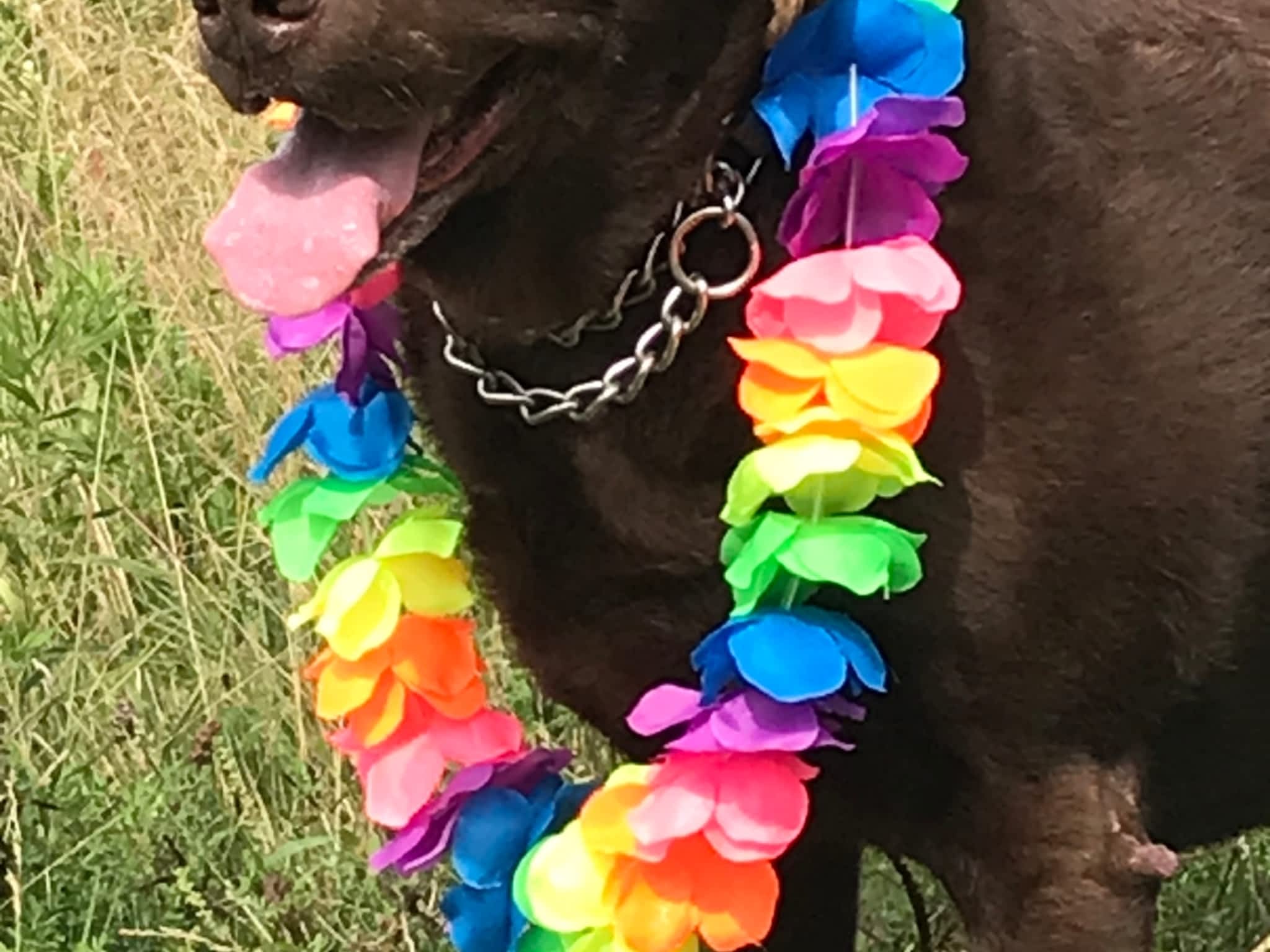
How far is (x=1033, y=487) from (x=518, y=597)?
462 millimetres

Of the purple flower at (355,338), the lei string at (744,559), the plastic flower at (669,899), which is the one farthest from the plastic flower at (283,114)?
the plastic flower at (669,899)

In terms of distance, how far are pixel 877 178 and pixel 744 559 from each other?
32cm

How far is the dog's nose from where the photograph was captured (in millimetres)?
1875

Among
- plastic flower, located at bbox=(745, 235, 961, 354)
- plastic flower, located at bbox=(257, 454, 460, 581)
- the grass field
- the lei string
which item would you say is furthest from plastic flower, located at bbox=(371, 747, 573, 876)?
plastic flower, located at bbox=(745, 235, 961, 354)

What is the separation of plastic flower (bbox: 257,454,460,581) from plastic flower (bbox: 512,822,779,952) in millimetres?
368

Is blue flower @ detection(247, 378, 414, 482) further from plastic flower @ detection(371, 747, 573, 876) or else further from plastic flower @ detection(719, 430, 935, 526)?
plastic flower @ detection(719, 430, 935, 526)

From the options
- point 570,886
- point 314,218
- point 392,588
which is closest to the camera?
point 314,218

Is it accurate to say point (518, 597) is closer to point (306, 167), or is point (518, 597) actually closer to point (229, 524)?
point (306, 167)

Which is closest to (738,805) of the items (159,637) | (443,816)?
(443,816)

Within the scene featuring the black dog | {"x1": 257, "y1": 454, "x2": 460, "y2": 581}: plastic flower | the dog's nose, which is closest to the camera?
the dog's nose

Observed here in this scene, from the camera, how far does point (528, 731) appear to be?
306 centimetres

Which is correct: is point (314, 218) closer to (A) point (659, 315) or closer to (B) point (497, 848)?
(A) point (659, 315)

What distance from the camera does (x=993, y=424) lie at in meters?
2.13

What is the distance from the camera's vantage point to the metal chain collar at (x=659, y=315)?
6.89ft
